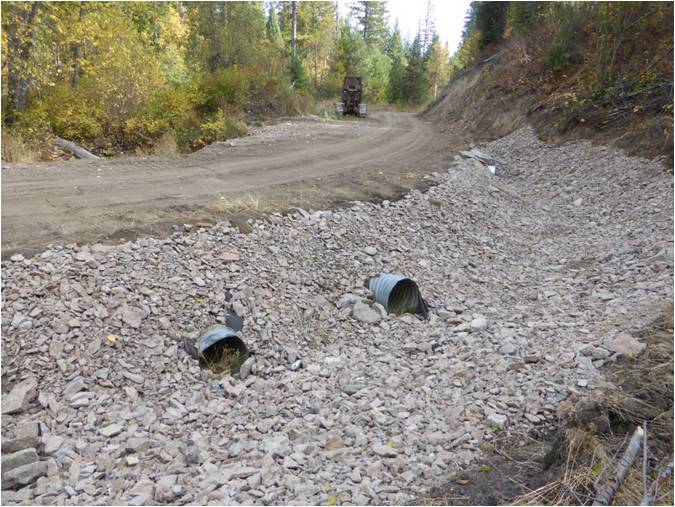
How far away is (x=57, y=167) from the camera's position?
9.64m

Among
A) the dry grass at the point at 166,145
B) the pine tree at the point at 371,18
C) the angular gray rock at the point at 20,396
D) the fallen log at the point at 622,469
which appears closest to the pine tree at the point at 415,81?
the pine tree at the point at 371,18

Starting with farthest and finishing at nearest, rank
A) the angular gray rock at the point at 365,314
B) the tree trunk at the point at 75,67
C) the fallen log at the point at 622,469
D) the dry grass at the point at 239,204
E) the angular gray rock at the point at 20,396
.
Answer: the tree trunk at the point at 75,67 < the dry grass at the point at 239,204 < the angular gray rock at the point at 365,314 < the angular gray rock at the point at 20,396 < the fallen log at the point at 622,469

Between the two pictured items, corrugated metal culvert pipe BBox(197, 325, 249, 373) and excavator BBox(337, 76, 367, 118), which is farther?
excavator BBox(337, 76, 367, 118)

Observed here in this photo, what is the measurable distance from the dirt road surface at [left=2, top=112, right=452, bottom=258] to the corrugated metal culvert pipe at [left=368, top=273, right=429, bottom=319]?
2.41m

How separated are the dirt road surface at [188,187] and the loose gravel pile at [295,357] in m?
0.55

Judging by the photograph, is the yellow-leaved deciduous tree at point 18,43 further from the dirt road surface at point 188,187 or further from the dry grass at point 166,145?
the dirt road surface at point 188,187

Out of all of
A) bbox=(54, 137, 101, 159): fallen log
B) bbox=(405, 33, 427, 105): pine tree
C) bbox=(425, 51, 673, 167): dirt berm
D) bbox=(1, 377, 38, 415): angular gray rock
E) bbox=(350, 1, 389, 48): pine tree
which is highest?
bbox=(350, 1, 389, 48): pine tree

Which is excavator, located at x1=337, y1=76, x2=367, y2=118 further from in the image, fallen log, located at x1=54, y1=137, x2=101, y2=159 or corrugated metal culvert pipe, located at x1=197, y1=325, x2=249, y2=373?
Result: corrugated metal culvert pipe, located at x1=197, y1=325, x2=249, y2=373

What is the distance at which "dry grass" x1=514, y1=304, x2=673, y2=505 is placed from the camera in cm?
323

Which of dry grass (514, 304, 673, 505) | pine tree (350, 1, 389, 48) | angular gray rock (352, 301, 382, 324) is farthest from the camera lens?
pine tree (350, 1, 389, 48)

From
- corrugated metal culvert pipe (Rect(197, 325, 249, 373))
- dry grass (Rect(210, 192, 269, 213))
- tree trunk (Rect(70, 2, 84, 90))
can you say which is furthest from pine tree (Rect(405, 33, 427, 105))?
corrugated metal culvert pipe (Rect(197, 325, 249, 373))

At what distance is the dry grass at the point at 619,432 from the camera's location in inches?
127

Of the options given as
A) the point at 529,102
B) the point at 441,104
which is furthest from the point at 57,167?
the point at 441,104

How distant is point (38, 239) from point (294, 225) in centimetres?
362
